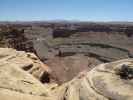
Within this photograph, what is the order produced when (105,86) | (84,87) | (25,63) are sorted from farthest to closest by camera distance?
(25,63) → (84,87) → (105,86)

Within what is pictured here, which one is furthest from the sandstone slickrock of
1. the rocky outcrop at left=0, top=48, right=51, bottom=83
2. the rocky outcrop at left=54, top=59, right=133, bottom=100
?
the rocky outcrop at left=0, top=48, right=51, bottom=83

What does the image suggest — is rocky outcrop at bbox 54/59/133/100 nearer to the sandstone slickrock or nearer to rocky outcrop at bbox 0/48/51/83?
the sandstone slickrock

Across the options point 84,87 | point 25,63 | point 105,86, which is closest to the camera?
point 105,86

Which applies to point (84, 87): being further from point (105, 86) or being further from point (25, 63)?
point (25, 63)

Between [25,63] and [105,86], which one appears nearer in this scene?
[105,86]

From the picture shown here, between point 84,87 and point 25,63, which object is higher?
point 84,87

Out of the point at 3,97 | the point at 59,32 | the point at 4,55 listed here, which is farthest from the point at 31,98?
the point at 59,32

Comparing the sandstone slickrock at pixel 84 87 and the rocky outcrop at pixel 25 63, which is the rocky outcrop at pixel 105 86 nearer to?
the sandstone slickrock at pixel 84 87

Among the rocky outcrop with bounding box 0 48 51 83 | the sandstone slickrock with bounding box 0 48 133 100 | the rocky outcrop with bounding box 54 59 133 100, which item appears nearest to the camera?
the rocky outcrop with bounding box 54 59 133 100

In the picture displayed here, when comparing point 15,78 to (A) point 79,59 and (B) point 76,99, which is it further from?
(A) point 79,59

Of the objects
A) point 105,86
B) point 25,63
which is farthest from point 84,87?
point 25,63

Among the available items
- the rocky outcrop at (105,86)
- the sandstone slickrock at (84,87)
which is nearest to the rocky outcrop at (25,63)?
the sandstone slickrock at (84,87)
